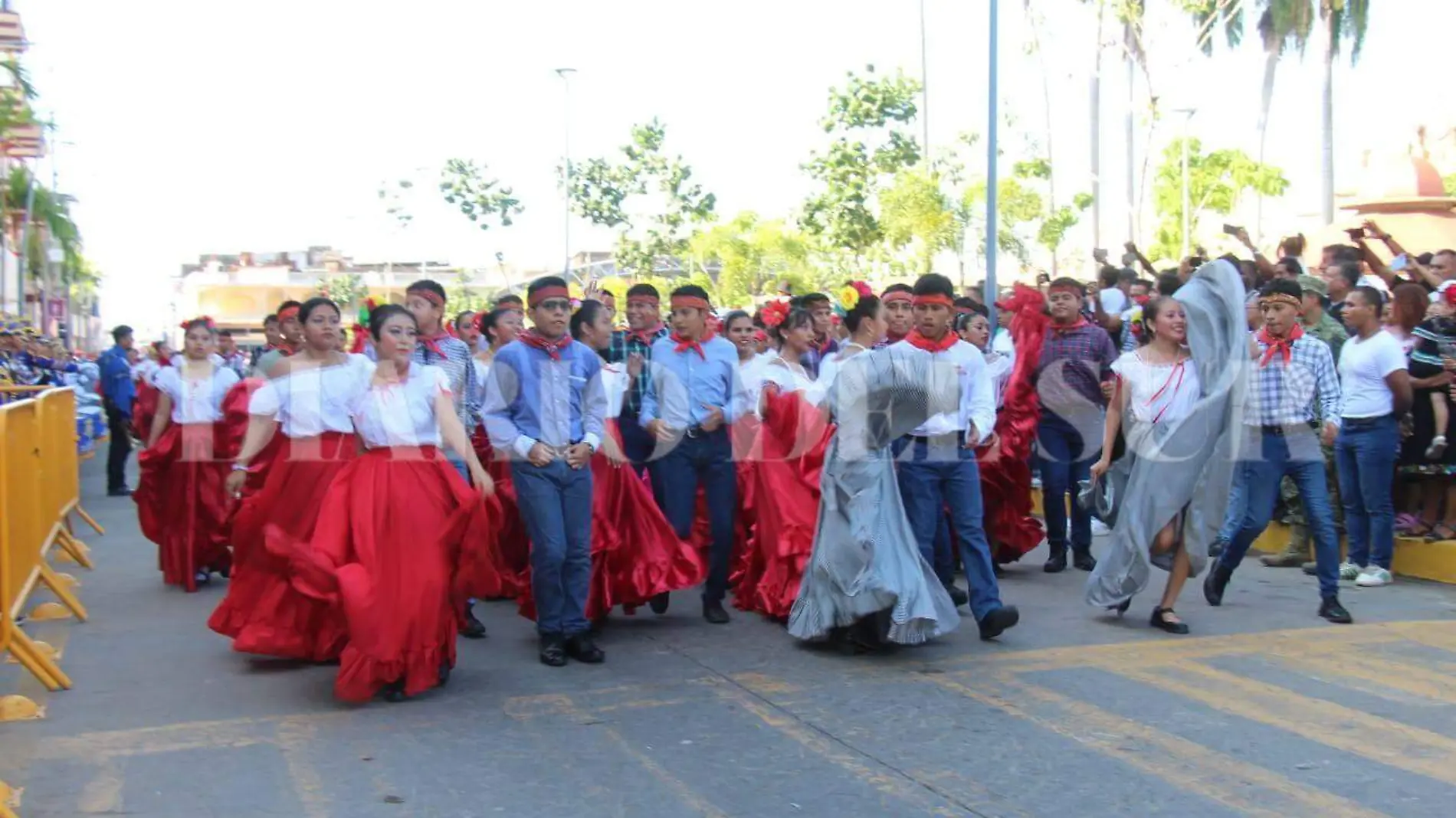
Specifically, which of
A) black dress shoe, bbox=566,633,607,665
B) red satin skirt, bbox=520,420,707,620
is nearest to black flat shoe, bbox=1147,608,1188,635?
red satin skirt, bbox=520,420,707,620

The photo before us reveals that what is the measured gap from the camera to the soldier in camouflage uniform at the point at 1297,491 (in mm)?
10398

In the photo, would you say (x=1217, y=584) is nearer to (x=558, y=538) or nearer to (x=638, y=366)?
(x=638, y=366)

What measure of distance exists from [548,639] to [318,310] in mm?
2124

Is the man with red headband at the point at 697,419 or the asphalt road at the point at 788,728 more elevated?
the man with red headband at the point at 697,419

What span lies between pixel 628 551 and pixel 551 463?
1168mm

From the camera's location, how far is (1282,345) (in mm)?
8594

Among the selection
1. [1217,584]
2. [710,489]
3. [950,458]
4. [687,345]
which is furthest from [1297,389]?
[687,345]

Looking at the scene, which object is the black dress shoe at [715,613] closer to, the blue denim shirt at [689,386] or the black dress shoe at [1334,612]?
the blue denim shirt at [689,386]

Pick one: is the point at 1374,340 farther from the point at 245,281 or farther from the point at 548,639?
the point at 245,281

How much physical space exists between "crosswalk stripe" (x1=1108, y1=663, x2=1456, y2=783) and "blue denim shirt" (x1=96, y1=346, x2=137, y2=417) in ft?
50.8

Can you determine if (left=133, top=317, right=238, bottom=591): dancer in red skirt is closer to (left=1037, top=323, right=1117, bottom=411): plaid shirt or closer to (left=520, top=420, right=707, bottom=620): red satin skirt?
(left=520, top=420, right=707, bottom=620): red satin skirt

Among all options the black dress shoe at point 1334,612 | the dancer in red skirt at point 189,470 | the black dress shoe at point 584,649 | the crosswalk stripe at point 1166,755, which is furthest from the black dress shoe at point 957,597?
the dancer in red skirt at point 189,470

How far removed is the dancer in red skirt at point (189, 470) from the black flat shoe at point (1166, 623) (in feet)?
20.9

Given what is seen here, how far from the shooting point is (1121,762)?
5.55m
